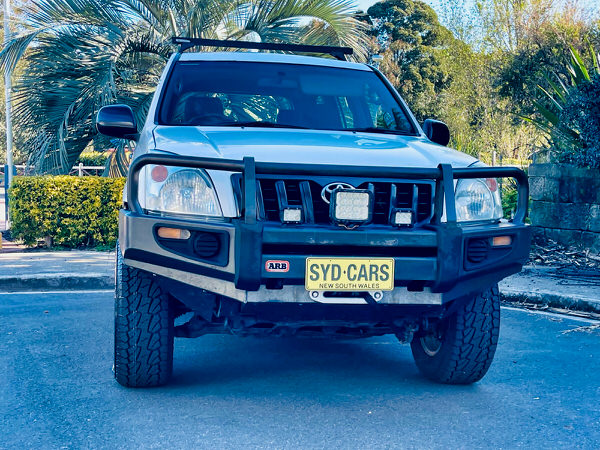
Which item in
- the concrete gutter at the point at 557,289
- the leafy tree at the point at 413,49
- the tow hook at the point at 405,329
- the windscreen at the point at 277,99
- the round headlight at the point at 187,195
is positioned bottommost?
the concrete gutter at the point at 557,289

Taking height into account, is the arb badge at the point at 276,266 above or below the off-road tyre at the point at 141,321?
Result: above

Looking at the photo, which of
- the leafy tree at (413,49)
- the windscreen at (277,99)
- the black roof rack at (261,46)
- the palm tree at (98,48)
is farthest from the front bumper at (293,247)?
the leafy tree at (413,49)

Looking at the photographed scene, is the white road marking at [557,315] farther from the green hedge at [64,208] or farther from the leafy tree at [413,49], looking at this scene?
the leafy tree at [413,49]

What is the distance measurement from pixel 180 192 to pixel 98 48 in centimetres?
855

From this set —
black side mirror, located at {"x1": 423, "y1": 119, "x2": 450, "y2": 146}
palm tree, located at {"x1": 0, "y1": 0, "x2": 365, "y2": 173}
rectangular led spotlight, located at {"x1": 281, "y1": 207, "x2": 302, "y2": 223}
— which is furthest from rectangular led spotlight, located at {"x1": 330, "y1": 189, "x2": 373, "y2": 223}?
palm tree, located at {"x1": 0, "y1": 0, "x2": 365, "y2": 173}

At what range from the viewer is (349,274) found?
3.62 metres

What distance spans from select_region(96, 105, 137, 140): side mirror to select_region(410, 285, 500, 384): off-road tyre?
2.16 m

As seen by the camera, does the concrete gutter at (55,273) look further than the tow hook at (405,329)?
Yes

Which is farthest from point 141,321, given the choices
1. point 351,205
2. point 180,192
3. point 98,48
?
point 98,48

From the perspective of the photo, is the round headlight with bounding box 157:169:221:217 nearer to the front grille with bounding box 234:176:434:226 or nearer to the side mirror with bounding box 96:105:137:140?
the front grille with bounding box 234:176:434:226

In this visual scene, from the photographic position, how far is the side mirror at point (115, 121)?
15.8 feet

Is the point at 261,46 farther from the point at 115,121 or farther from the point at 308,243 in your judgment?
the point at 308,243

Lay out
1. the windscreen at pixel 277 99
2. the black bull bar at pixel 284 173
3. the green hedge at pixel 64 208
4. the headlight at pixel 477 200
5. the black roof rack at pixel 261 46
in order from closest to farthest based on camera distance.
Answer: the black bull bar at pixel 284 173, the headlight at pixel 477 200, the windscreen at pixel 277 99, the black roof rack at pixel 261 46, the green hedge at pixel 64 208

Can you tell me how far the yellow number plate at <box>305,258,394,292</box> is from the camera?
3584 millimetres
